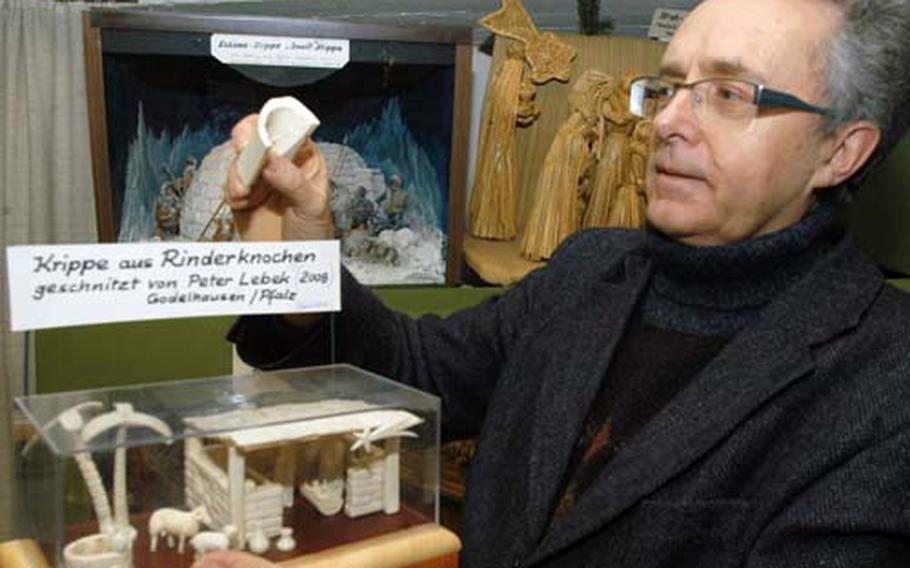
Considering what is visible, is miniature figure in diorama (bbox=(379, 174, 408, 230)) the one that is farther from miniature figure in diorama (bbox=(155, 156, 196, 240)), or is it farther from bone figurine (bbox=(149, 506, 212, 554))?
bone figurine (bbox=(149, 506, 212, 554))

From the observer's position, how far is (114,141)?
1.26 meters

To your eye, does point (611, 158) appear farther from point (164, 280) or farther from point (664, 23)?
point (164, 280)

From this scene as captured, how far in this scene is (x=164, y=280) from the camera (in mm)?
650

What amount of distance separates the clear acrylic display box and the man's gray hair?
0.50 m

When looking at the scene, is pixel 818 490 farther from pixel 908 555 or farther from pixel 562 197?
pixel 562 197

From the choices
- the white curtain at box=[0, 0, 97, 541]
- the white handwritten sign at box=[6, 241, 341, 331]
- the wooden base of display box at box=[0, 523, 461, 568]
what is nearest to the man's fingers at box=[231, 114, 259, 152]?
the white handwritten sign at box=[6, 241, 341, 331]

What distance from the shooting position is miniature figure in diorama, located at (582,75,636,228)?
5.13 ft

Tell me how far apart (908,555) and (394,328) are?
0.54 metres

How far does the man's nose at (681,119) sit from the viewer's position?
2.91 ft

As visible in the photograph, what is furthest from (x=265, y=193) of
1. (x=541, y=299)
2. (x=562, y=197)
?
(x=562, y=197)

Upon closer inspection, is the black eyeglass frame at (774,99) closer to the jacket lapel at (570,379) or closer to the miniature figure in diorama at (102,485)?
the jacket lapel at (570,379)

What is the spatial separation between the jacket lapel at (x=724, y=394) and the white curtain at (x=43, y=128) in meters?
0.99

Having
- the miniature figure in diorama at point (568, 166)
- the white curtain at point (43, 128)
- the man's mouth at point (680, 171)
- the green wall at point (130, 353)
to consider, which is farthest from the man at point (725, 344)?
the white curtain at point (43, 128)

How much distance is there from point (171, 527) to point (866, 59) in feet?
2.48
